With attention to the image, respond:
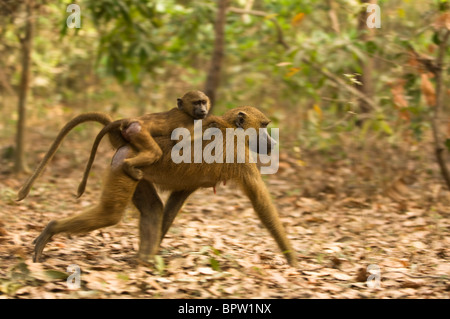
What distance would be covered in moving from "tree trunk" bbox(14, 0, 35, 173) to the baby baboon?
3.48m

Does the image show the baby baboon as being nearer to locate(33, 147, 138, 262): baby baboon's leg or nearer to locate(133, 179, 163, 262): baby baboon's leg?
locate(33, 147, 138, 262): baby baboon's leg

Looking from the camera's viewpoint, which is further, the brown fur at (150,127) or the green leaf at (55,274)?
the brown fur at (150,127)

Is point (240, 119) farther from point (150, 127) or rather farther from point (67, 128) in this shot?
point (67, 128)

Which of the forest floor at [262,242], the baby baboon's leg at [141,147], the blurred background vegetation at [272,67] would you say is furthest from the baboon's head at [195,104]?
→ the blurred background vegetation at [272,67]

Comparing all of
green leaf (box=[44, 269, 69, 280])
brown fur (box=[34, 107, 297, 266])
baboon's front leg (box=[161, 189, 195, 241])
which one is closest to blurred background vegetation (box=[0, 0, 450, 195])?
brown fur (box=[34, 107, 297, 266])

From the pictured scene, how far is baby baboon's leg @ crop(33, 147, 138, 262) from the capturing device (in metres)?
4.79

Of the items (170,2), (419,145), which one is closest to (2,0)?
(170,2)

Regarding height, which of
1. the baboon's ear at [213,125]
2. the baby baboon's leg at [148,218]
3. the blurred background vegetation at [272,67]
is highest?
the blurred background vegetation at [272,67]

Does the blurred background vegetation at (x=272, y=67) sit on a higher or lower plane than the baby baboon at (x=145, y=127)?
higher

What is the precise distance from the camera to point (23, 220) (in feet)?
21.3

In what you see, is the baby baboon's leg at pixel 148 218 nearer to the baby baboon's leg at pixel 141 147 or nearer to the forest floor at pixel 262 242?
the forest floor at pixel 262 242

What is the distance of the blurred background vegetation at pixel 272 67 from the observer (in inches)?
297

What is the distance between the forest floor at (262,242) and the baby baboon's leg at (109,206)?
394 mm
